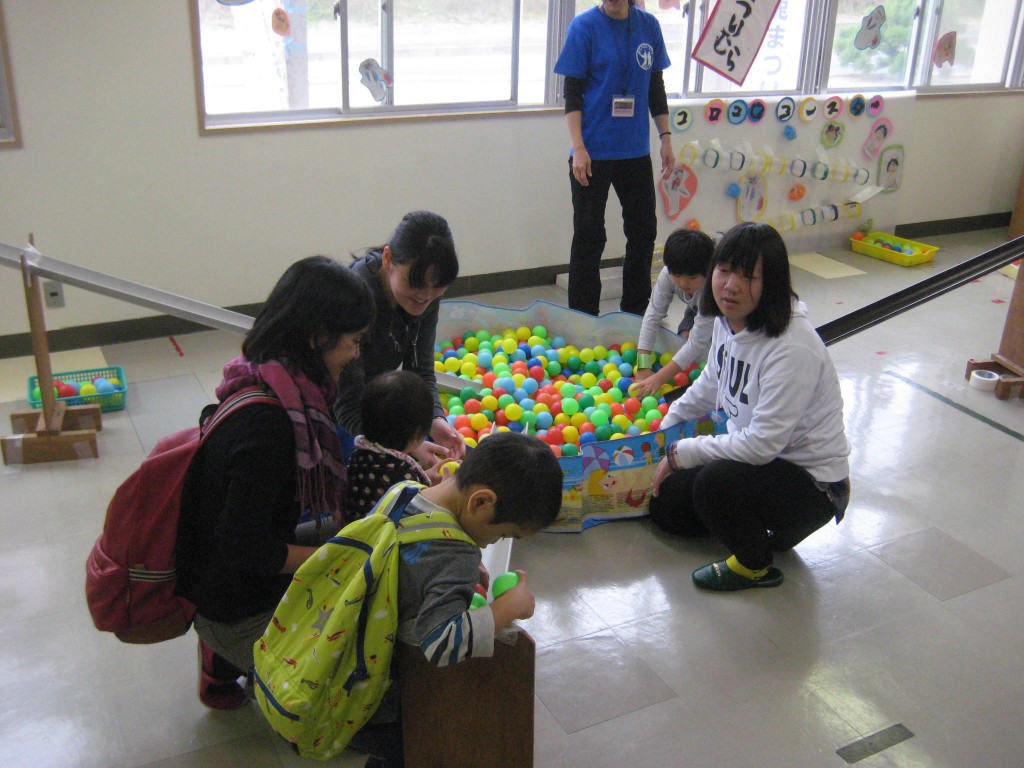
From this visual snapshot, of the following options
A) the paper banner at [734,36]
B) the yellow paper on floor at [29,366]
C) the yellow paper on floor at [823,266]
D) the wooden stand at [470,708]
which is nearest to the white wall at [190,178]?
the yellow paper on floor at [29,366]

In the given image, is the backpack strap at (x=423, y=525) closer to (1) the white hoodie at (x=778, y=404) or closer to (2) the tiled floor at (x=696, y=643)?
(2) the tiled floor at (x=696, y=643)

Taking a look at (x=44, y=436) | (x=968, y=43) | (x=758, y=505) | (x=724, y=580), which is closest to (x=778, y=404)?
(x=758, y=505)

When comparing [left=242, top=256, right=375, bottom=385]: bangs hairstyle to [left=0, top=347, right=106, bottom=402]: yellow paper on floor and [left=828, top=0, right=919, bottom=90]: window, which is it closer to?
[left=0, top=347, right=106, bottom=402]: yellow paper on floor

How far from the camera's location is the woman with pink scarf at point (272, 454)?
60.6 inches

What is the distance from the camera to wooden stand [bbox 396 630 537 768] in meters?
1.47

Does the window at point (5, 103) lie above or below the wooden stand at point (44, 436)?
above

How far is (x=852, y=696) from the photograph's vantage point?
84.0 inches

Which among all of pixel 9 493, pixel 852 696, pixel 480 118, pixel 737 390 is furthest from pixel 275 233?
pixel 852 696

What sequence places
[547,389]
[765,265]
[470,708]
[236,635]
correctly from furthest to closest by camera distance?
1. [547,389]
2. [765,265]
3. [236,635]
4. [470,708]

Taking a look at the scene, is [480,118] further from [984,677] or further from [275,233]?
[984,677]

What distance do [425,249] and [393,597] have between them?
0.87m

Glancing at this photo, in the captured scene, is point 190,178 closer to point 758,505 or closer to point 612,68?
point 612,68

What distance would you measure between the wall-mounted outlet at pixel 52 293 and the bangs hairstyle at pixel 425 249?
7.57 ft

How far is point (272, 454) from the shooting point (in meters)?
1.53
